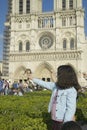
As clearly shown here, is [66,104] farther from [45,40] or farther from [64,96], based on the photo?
[45,40]

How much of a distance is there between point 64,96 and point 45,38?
5702cm

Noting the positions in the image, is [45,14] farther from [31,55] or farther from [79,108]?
[79,108]

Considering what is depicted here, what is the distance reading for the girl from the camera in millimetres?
6574

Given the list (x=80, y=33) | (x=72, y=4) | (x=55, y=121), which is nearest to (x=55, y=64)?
(x=80, y=33)

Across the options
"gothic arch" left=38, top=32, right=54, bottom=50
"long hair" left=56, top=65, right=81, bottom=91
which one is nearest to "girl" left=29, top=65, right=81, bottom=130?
"long hair" left=56, top=65, right=81, bottom=91

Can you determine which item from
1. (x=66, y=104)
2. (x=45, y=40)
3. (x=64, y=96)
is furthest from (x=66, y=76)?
(x=45, y=40)

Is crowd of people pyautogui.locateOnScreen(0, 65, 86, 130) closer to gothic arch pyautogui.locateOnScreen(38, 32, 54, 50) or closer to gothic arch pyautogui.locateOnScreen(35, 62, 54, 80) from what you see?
gothic arch pyautogui.locateOnScreen(35, 62, 54, 80)

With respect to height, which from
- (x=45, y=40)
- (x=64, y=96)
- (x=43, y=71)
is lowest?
(x=43, y=71)

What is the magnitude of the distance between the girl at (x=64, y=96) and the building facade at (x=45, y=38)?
170 feet

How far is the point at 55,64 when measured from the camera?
199 ft

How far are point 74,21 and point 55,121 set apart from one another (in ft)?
182

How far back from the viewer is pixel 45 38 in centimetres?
6359

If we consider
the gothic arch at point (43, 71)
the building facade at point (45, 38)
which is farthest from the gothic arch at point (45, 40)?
the gothic arch at point (43, 71)

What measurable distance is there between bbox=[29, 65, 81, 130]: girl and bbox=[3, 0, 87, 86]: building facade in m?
51.8
